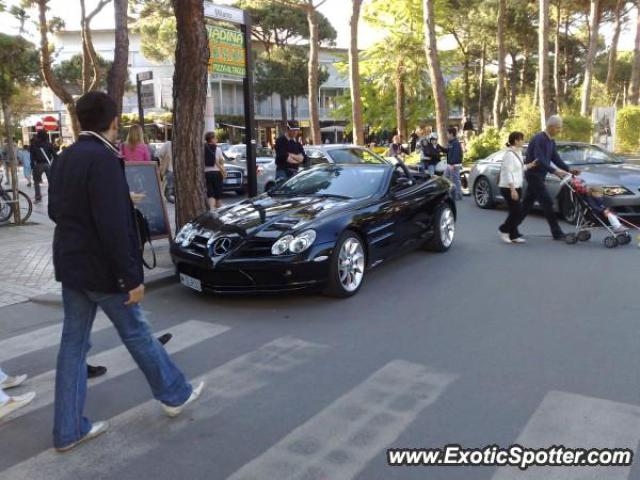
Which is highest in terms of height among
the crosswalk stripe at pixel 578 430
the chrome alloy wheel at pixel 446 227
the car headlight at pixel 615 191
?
the car headlight at pixel 615 191

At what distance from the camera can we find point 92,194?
2.98m

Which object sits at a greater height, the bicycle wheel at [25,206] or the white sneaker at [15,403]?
the bicycle wheel at [25,206]

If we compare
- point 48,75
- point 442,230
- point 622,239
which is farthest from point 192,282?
point 48,75

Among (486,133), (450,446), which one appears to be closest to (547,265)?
(450,446)

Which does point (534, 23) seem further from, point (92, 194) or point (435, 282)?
point (92, 194)

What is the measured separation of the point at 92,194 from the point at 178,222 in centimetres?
544

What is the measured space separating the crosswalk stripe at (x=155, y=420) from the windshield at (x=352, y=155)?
937 centimetres

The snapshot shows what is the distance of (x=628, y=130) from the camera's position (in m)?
22.6

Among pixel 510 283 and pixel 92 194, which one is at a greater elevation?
pixel 92 194

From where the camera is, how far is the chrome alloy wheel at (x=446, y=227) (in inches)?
326

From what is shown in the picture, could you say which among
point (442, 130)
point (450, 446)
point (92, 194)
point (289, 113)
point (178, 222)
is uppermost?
point (289, 113)

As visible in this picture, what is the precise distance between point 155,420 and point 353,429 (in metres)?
1.19

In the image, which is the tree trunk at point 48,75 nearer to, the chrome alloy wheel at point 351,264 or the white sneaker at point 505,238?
the white sneaker at point 505,238

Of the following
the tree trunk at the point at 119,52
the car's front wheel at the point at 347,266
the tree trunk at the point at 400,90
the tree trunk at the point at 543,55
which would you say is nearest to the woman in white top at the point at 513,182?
the car's front wheel at the point at 347,266
